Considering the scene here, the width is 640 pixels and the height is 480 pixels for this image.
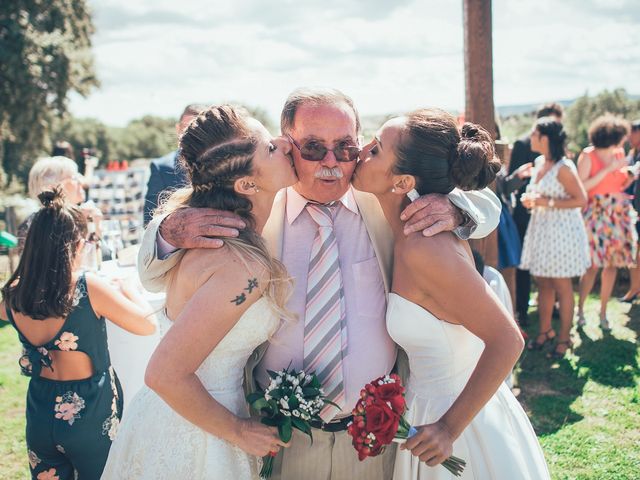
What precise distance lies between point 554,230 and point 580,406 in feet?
6.59

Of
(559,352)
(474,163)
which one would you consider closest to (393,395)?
(474,163)

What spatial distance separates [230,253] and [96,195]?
12697 millimetres

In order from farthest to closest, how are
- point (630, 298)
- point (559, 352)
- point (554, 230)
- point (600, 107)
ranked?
point (600, 107) < point (630, 298) < point (554, 230) < point (559, 352)

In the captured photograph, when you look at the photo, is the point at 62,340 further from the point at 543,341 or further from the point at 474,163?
the point at 543,341

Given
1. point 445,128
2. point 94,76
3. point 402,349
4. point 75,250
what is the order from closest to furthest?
point 445,128 → point 402,349 → point 75,250 → point 94,76

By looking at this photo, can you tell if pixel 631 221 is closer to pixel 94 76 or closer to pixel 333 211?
pixel 333 211

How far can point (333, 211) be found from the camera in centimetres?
258

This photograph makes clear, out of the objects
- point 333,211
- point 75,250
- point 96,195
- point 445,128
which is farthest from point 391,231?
point 96,195

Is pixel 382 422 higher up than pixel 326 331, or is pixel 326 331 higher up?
pixel 326 331

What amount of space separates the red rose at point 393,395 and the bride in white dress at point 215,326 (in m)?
0.42

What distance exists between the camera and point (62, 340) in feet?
10.0

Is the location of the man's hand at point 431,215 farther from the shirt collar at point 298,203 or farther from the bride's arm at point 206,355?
the bride's arm at point 206,355

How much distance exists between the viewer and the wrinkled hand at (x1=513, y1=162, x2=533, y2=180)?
649cm

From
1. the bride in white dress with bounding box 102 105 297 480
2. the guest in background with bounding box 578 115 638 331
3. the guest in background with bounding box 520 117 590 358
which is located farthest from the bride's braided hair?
the guest in background with bounding box 578 115 638 331
